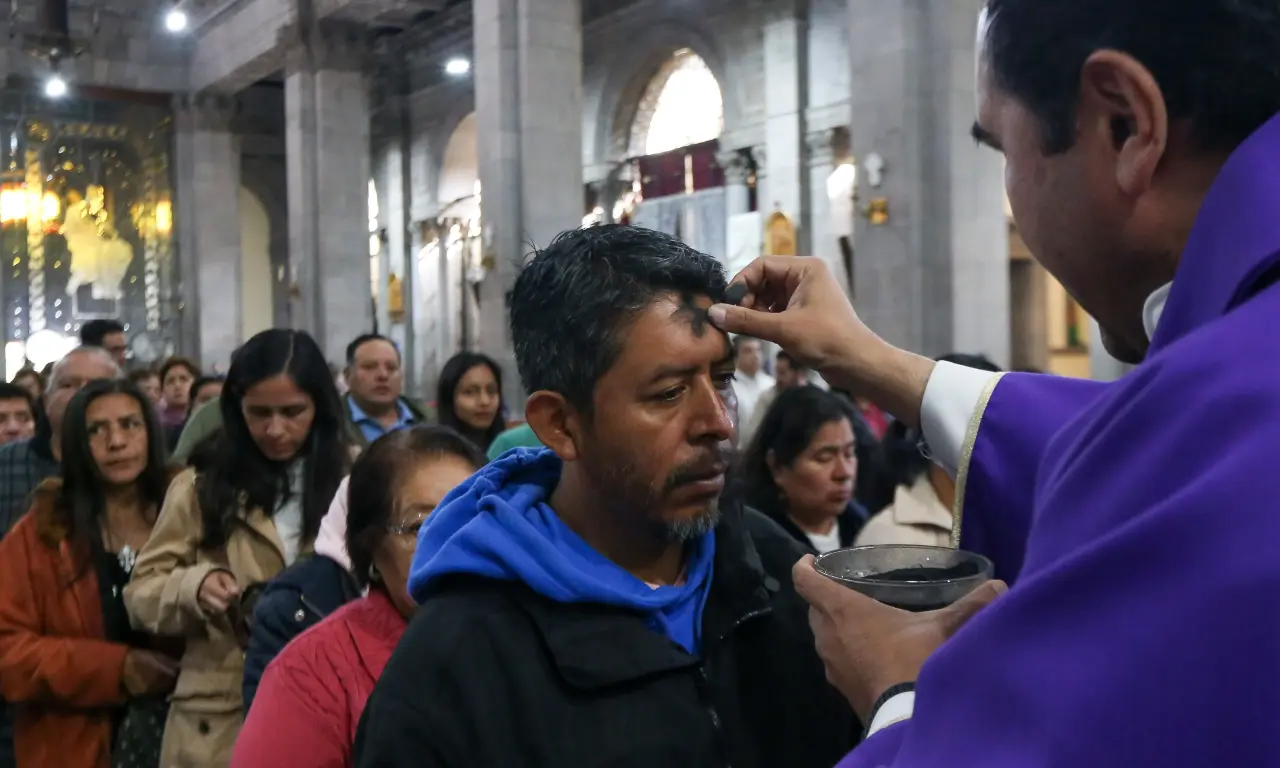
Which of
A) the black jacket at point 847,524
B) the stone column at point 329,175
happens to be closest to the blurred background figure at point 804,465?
the black jacket at point 847,524

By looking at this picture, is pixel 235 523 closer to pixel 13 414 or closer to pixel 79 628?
pixel 79 628

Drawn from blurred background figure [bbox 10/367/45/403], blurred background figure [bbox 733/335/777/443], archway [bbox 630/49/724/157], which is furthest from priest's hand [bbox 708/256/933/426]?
archway [bbox 630/49/724/157]

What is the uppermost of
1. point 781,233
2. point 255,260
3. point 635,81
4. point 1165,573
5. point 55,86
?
point 55,86

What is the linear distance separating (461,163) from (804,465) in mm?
20466

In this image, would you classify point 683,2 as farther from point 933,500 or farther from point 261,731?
point 261,731

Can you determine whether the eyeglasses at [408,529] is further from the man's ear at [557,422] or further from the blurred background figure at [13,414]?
the blurred background figure at [13,414]

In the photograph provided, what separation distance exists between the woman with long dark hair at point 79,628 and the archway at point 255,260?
2285cm

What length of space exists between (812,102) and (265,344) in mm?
12978

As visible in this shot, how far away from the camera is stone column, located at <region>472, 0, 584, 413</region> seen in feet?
43.1

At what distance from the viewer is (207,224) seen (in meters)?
22.1

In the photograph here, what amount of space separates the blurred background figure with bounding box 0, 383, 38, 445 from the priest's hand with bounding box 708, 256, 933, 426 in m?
5.89

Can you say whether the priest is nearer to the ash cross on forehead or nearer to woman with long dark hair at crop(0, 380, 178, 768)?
the ash cross on forehead

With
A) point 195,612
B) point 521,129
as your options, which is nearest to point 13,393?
point 195,612

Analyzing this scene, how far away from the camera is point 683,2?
17.3 meters
